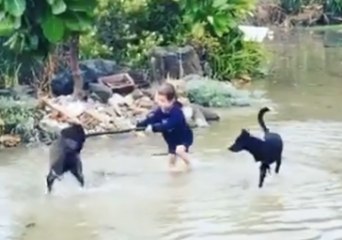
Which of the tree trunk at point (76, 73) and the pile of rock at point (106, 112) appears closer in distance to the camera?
the pile of rock at point (106, 112)

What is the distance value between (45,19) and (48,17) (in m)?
0.02

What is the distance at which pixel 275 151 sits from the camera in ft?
27.4

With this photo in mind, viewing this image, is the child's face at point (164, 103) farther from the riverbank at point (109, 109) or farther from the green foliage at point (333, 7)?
the green foliage at point (333, 7)

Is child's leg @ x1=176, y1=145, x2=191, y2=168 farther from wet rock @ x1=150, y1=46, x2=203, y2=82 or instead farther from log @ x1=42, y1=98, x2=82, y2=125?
wet rock @ x1=150, y1=46, x2=203, y2=82

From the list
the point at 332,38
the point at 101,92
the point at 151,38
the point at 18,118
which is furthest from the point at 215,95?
the point at 332,38

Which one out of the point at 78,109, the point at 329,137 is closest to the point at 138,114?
the point at 78,109

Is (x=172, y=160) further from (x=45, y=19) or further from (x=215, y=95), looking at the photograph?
(x=45, y=19)

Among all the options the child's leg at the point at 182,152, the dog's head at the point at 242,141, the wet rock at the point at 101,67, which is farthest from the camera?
the wet rock at the point at 101,67

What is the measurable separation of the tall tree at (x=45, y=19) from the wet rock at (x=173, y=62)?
409 inches

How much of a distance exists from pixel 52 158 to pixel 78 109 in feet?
11.8

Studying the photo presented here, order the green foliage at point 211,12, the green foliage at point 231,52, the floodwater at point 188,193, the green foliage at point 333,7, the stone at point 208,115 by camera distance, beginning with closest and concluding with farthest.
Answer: the green foliage at point 211,12 → the floodwater at point 188,193 → the stone at point 208,115 → the green foliage at point 231,52 → the green foliage at point 333,7

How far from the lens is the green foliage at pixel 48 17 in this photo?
413cm

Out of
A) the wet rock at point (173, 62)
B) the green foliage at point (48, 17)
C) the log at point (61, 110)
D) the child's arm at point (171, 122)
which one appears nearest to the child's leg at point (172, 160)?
the child's arm at point (171, 122)

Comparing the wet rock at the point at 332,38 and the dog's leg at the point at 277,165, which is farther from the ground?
the dog's leg at the point at 277,165
